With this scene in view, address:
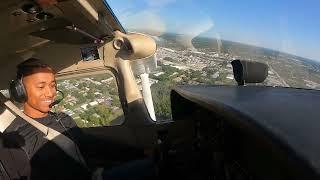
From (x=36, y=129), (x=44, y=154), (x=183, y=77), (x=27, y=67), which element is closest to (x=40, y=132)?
(x=36, y=129)

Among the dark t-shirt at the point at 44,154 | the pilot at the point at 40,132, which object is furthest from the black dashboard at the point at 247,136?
the dark t-shirt at the point at 44,154

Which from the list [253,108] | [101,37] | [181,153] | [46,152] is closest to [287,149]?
[253,108]

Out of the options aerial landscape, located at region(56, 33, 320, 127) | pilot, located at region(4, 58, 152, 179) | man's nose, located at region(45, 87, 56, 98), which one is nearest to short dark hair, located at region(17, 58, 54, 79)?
pilot, located at region(4, 58, 152, 179)

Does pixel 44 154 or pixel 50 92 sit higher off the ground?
pixel 50 92

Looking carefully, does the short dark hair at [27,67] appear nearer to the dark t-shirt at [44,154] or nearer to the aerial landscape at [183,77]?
the dark t-shirt at [44,154]

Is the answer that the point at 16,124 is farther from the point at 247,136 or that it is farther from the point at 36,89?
the point at 247,136
